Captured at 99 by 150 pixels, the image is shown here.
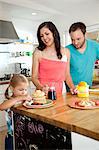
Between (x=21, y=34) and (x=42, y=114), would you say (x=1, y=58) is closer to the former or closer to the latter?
(x=21, y=34)

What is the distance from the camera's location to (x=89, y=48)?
1975 mm

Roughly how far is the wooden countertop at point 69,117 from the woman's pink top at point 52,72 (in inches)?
17.5

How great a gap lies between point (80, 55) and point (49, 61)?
15.1 inches

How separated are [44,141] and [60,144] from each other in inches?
4.8

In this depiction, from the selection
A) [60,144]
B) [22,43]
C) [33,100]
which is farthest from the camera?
[22,43]

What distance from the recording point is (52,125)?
1.05 m

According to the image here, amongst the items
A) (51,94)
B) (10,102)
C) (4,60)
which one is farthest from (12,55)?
(10,102)

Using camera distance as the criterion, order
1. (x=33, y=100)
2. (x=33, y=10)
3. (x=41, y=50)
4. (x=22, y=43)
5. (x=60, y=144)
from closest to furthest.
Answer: (x=60, y=144), (x=33, y=100), (x=41, y=50), (x=33, y=10), (x=22, y=43)

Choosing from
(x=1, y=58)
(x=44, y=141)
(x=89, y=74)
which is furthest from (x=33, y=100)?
(x=1, y=58)

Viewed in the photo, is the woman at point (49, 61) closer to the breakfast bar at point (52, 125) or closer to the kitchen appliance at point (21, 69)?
the breakfast bar at point (52, 125)

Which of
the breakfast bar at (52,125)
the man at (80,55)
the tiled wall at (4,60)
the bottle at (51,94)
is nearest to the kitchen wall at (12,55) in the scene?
the tiled wall at (4,60)

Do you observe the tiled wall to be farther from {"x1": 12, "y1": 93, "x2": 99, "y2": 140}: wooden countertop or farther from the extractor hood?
{"x1": 12, "y1": 93, "x2": 99, "y2": 140}: wooden countertop

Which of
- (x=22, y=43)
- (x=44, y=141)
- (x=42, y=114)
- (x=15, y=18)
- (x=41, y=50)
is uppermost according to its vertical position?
(x=15, y=18)

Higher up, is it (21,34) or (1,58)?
(21,34)
